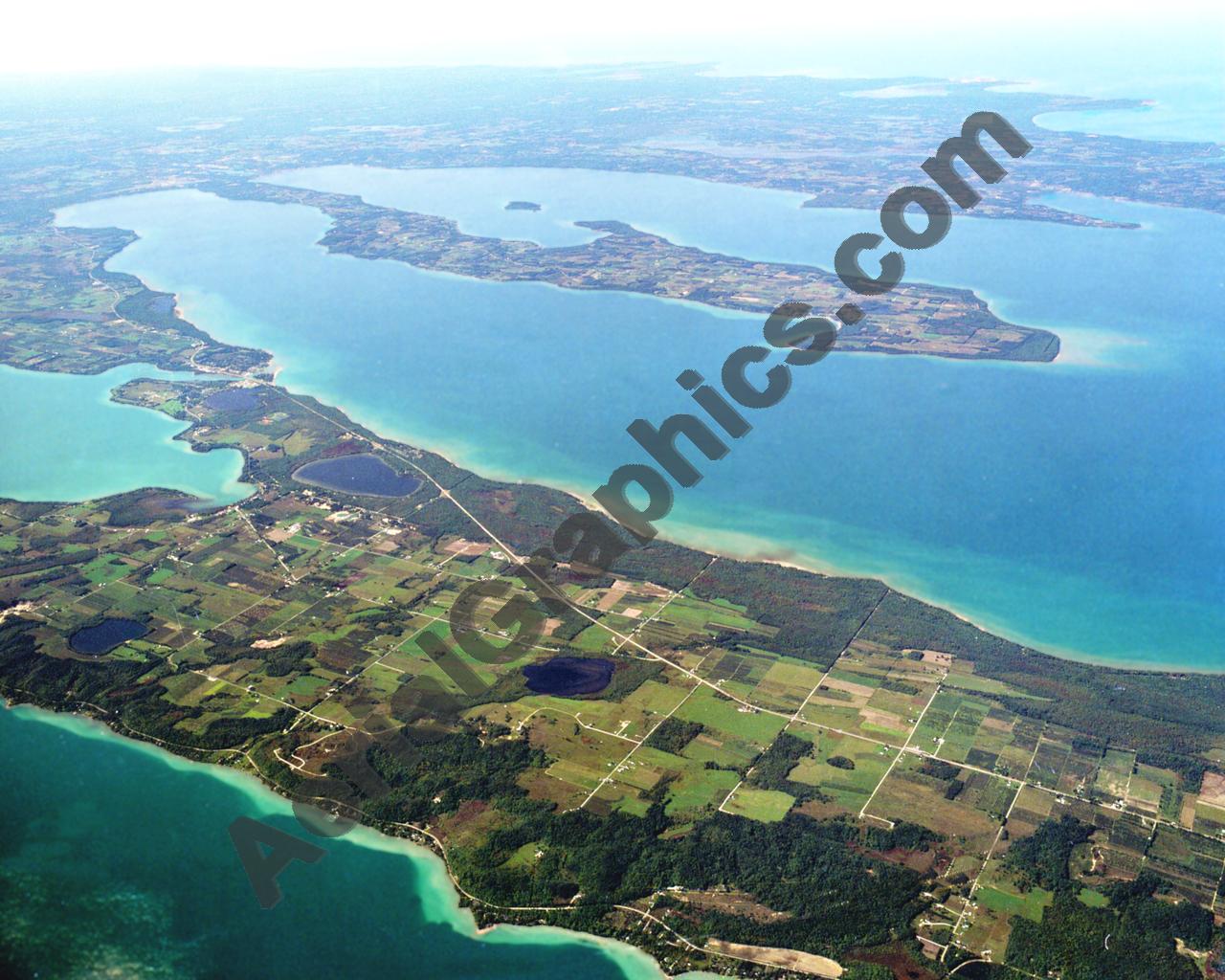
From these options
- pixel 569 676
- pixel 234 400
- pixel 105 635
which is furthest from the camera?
pixel 234 400

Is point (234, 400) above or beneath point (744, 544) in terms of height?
above

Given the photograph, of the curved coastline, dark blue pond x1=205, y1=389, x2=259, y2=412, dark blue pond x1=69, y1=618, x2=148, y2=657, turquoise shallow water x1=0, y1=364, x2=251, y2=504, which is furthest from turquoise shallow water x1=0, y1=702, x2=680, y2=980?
dark blue pond x1=205, y1=389, x2=259, y2=412

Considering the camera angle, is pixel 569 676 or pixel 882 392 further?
pixel 882 392

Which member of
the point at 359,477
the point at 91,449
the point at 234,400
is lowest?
the point at 359,477

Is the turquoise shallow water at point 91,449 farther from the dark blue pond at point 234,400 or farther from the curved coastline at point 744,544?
the curved coastline at point 744,544

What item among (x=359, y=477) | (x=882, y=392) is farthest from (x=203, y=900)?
(x=882, y=392)

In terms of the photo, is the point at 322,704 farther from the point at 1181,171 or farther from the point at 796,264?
the point at 1181,171

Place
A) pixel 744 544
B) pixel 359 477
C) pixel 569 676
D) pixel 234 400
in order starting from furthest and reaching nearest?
1. pixel 234 400
2. pixel 359 477
3. pixel 744 544
4. pixel 569 676

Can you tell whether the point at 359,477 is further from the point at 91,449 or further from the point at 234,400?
the point at 91,449
